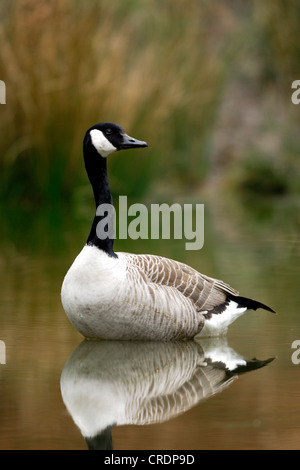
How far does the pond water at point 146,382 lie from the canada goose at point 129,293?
107mm

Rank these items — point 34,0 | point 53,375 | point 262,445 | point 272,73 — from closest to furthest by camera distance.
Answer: point 262,445 < point 53,375 < point 34,0 < point 272,73

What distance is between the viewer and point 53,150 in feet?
44.9

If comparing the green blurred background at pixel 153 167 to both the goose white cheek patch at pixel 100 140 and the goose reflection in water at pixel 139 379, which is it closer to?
the goose reflection in water at pixel 139 379

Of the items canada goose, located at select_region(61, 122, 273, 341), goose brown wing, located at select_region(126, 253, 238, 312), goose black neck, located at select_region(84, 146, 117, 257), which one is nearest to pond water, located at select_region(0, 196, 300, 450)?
canada goose, located at select_region(61, 122, 273, 341)

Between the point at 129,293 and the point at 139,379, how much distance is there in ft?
2.70

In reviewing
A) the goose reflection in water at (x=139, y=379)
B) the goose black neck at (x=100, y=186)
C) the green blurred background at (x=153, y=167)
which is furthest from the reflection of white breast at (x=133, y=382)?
the goose black neck at (x=100, y=186)

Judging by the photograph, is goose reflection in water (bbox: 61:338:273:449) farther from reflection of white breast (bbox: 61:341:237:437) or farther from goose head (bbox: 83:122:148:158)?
goose head (bbox: 83:122:148:158)

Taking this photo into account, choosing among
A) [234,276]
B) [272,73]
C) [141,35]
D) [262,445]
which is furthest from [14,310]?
[272,73]

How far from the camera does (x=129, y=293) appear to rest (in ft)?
17.0

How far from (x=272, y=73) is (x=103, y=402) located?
64.1ft

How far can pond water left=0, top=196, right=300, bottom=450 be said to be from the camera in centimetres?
355

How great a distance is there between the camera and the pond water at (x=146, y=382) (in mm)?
3549

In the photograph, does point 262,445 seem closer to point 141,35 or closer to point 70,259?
point 70,259

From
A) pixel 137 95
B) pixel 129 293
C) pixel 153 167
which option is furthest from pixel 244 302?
pixel 153 167
